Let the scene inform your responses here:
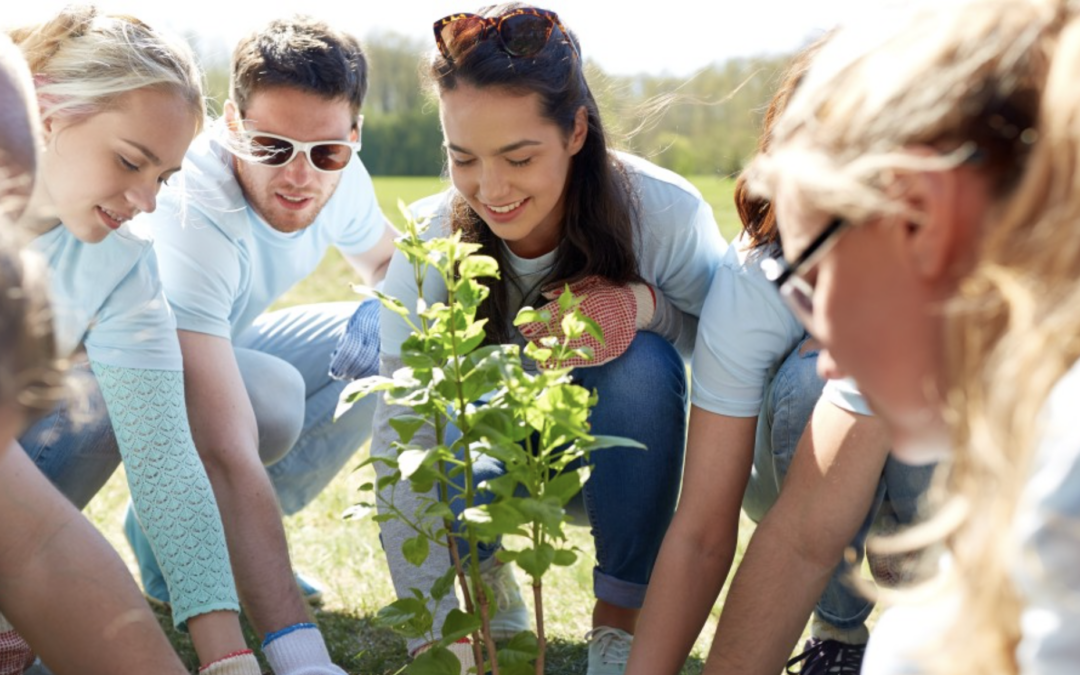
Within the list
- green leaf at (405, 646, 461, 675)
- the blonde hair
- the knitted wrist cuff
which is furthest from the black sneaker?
the blonde hair

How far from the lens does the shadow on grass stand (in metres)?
2.87

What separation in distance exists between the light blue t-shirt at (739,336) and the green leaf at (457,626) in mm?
699

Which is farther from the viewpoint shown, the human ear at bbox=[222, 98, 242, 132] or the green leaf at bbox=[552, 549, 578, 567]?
the human ear at bbox=[222, 98, 242, 132]

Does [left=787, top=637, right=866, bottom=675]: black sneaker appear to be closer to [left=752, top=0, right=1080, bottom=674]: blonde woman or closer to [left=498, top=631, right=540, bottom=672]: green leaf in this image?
[left=498, top=631, right=540, bottom=672]: green leaf

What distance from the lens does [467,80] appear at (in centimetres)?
262

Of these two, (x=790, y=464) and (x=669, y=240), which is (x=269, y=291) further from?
(x=790, y=464)

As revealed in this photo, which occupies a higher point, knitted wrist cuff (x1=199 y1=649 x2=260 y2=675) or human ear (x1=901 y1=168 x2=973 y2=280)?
human ear (x1=901 y1=168 x2=973 y2=280)

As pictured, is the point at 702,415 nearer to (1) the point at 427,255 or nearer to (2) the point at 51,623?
(1) the point at 427,255

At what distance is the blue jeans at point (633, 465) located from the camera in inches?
105

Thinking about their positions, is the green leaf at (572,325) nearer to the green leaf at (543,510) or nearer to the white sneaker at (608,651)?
the green leaf at (543,510)

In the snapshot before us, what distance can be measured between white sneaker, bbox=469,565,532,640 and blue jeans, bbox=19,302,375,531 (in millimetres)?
635

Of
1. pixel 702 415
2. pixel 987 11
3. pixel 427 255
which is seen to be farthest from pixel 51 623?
pixel 987 11

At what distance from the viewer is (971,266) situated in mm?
1211

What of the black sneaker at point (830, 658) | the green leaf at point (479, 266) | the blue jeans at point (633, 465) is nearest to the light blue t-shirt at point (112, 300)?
the blue jeans at point (633, 465)
